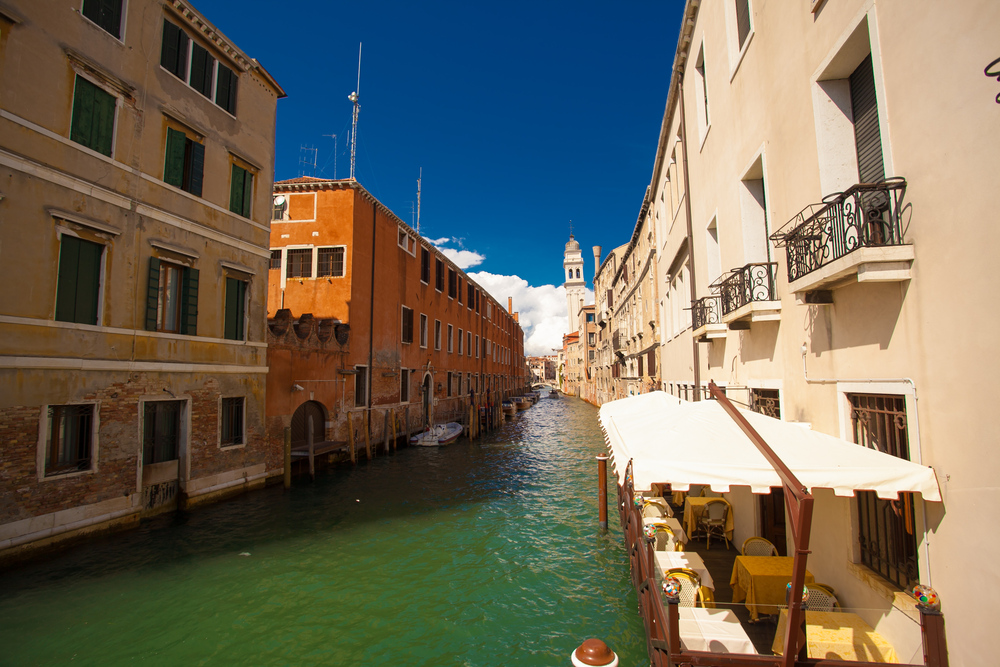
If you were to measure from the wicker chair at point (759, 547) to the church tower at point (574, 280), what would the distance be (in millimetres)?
80423

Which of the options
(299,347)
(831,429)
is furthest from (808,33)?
(299,347)

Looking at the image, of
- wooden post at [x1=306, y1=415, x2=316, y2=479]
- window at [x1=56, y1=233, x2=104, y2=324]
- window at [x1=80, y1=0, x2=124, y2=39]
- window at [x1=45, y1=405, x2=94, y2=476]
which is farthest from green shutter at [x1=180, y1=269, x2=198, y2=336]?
window at [x1=80, y1=0, x2=124, y2=39]

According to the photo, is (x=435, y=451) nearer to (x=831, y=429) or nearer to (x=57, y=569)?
(x=57, y=569)

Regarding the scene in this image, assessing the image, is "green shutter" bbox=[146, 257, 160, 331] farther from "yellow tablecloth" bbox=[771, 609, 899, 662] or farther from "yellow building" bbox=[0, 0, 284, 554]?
"yellow tablecloth" bbox=[771, 609, 899, 662]

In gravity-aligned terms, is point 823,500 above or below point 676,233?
below

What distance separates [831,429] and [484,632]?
4.67 meters

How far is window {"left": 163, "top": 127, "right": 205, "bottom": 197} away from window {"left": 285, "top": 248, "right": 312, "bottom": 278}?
6582 mm

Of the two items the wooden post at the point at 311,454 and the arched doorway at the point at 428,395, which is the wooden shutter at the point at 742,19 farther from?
the arched doorway at the point at 428,395

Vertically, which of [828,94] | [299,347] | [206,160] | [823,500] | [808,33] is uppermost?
[206,160]

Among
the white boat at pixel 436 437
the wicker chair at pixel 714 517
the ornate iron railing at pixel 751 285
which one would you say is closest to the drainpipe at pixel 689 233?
the wicker chair at pixel 714 517

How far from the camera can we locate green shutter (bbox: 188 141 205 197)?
11.3 metres

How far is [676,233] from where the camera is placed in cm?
1216

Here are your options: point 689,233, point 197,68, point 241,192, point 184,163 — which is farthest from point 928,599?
point 197,68

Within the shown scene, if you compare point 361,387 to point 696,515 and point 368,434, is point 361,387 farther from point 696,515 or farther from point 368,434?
point 696,515
